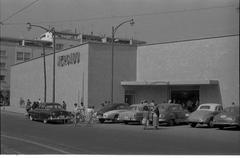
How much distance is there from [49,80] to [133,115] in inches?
927

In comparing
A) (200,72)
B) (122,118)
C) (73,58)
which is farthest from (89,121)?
(73,58)

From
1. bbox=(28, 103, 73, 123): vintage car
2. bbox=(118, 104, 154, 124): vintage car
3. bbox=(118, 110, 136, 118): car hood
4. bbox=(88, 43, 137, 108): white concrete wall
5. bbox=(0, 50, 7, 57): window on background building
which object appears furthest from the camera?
bbox=(0, 50, 7, 57): window on background building

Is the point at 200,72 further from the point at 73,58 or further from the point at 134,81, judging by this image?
the point at 73,58

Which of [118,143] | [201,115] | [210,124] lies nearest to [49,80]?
[201,115]

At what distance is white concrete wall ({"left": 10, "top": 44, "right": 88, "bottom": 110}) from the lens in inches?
1453

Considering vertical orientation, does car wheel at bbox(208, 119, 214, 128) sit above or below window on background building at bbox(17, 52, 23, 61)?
below

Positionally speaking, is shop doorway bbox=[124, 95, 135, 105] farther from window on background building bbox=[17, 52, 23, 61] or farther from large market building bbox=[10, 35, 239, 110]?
window on background building bbox=[17, 52, 23, 61]

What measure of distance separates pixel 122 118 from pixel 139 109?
0.99 metres

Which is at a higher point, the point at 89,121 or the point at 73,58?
the point at 73,58

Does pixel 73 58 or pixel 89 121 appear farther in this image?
pixel 73 58

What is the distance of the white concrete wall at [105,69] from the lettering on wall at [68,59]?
2824mm

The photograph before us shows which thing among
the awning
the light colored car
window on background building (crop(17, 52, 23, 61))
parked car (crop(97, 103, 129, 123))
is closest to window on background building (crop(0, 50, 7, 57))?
window on background building (crop(17, 52, 23, 61))

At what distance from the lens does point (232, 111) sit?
18.5 metres

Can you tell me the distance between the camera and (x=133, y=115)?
73.0ft
